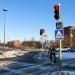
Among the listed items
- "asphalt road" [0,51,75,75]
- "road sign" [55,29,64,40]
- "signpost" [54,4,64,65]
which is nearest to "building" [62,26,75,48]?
"asphalt road" [0,51,75,75]

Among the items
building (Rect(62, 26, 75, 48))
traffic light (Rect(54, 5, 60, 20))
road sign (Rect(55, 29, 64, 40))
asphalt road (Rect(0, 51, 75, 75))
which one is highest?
building (Rect(62, 26, 75, 48))

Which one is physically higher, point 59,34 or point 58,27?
point 58,27

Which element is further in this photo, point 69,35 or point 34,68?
point 69,35

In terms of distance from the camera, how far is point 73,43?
510ft

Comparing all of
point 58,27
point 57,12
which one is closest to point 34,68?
point 58,27

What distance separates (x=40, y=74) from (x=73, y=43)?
136 m

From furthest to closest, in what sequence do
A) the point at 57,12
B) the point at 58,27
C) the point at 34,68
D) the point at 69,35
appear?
the point at 69,35, the point at 34,68, the point at 58,27, the point at 57,12

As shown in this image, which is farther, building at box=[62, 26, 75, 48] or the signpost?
building at box=[62, 26, 75, 48]

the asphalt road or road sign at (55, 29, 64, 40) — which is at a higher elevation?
road sign at (55, 29, 64, 40)

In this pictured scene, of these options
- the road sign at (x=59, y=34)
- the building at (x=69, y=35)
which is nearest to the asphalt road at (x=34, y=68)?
the road sign at (x=59, y=34)

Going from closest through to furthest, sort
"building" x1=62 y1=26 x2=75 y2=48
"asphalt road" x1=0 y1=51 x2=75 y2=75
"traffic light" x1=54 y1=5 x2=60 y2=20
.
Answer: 1. "traffic light" x1=54 y1=5 x2=60 y2=20
2. "asphalt road" x1=0 y1=51 x2=75 y2=75
3. "building" x1=62 y1=26 x2=75 y2=48

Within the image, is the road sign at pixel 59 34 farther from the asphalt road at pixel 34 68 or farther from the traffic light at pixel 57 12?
the asphalt road at pixel 34 68

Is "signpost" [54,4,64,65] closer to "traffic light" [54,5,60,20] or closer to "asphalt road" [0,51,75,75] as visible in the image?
"traffic light" [54,5,60,20]

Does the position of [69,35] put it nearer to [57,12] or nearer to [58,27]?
[58,27]
